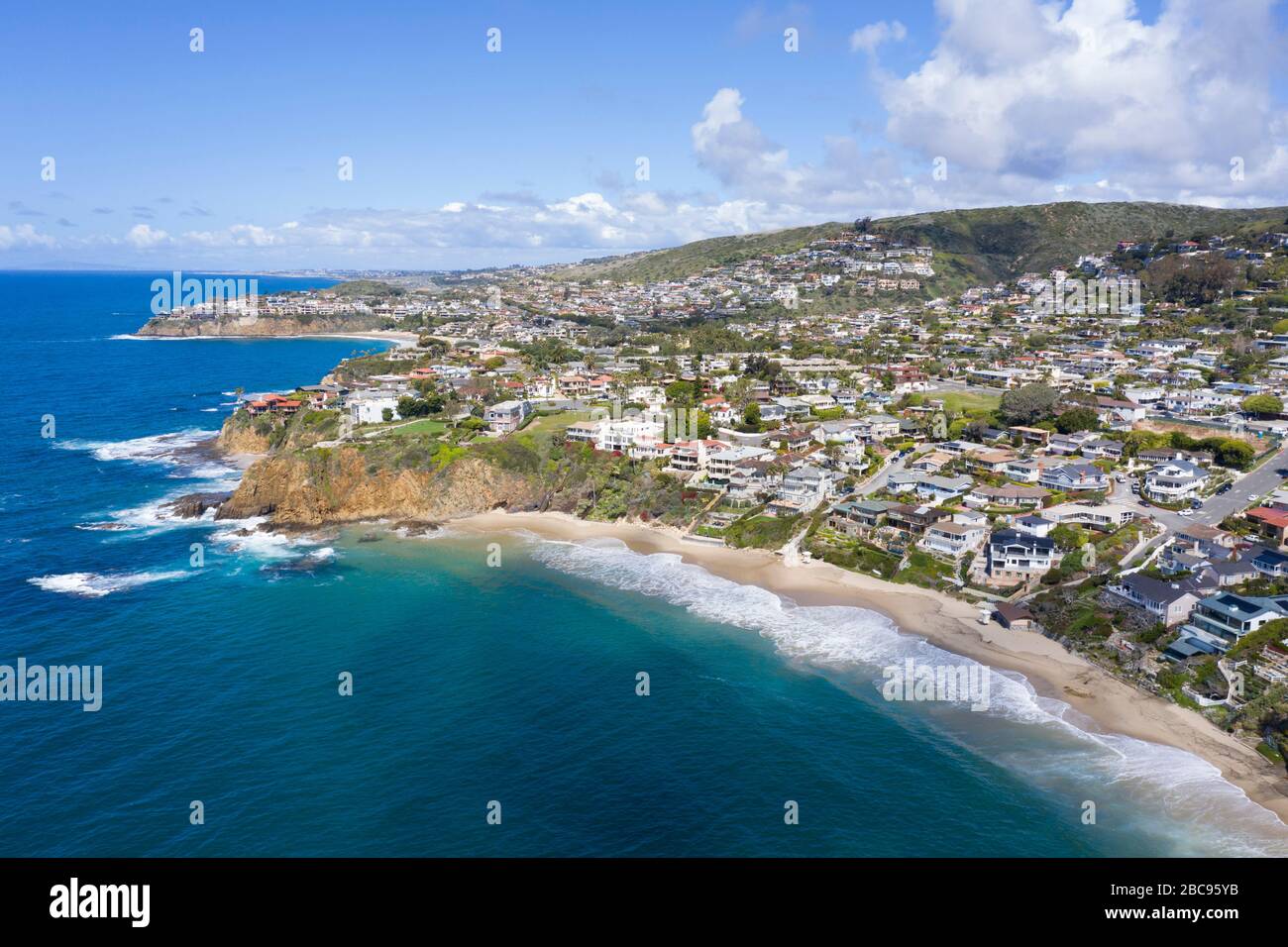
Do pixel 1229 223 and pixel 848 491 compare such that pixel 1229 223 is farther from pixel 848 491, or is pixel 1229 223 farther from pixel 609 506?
pixel 609 506

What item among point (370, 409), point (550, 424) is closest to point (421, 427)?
point (370, 409)

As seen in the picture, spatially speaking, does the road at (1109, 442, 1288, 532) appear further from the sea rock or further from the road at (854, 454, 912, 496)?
the sea rock

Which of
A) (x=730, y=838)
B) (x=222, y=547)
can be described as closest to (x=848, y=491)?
(x=730, y=838)

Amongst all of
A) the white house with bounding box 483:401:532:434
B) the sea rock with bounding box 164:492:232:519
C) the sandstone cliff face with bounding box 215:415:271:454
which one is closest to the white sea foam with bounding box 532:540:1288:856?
the white house with bounding box 483:401:532:434

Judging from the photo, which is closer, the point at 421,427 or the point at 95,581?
the point at 95,581

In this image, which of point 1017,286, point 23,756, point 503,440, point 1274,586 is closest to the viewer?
point 23,756

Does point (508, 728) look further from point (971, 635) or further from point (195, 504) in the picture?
point (195, 504)
